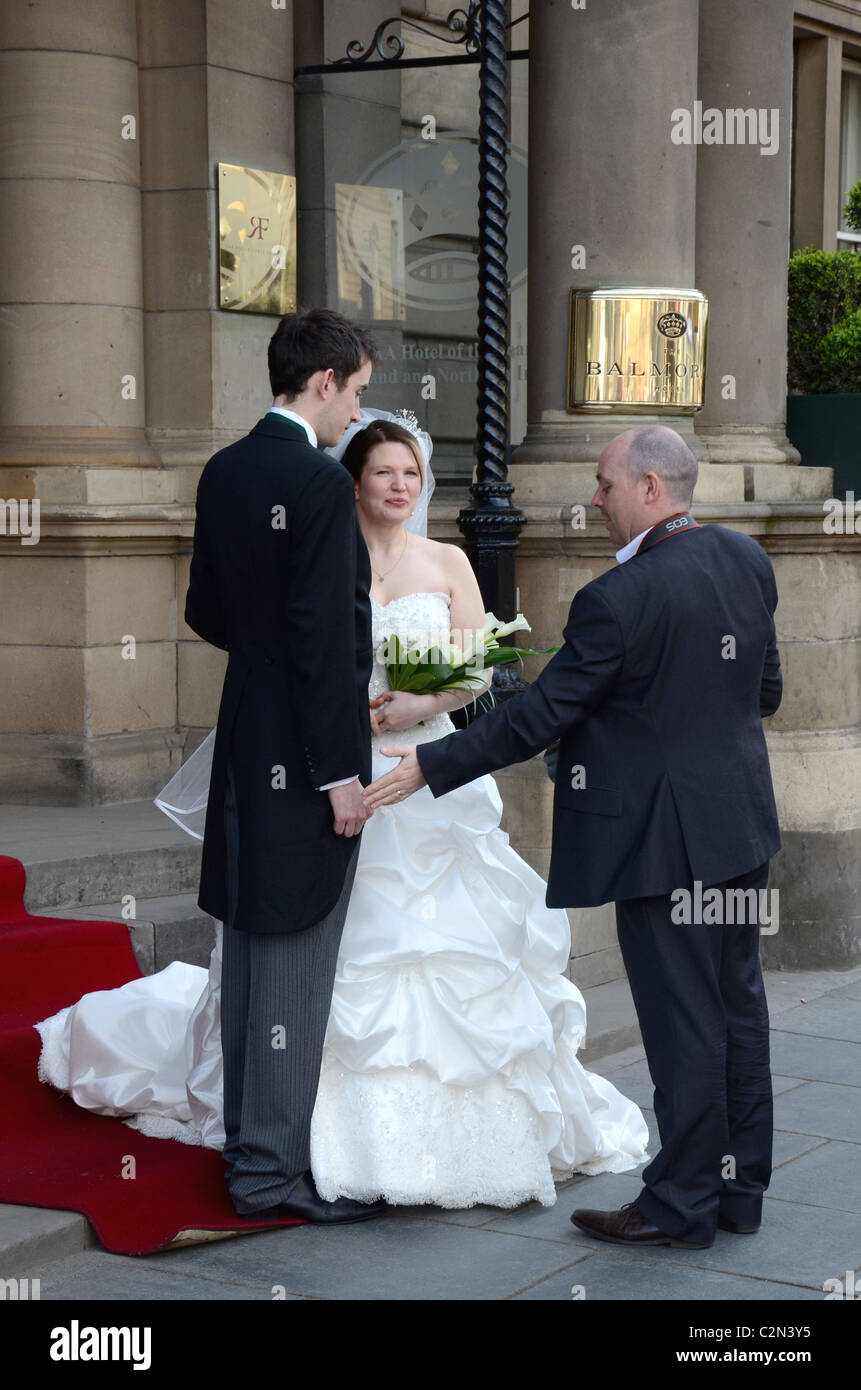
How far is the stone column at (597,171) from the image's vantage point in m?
7.71

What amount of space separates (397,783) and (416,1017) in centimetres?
69

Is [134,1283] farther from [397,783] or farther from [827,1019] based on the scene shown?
[827,1019]

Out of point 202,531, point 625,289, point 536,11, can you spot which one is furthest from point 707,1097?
point 536,11

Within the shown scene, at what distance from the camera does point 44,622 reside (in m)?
7.89

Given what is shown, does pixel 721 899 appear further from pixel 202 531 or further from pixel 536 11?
pixel 536 11

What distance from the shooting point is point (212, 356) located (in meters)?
8.24

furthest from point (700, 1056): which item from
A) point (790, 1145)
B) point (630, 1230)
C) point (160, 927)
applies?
point (160, 927)

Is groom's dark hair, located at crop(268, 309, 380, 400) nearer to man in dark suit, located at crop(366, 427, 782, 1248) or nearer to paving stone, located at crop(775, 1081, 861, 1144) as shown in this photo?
man in dark suit, located at crop(366, 427, 782, 1248)

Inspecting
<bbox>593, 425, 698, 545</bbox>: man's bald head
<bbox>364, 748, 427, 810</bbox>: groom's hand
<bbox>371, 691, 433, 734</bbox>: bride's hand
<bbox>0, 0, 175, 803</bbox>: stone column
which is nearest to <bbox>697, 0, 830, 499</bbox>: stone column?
<bbox>0, 0, 175, 803</bbox>: stone column

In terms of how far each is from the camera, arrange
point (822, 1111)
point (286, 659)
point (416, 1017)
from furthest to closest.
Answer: point (822, 1111) → point (416, 1017) → point (286, 659)

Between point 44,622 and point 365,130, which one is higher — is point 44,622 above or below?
below

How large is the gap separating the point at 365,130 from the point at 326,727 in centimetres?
528

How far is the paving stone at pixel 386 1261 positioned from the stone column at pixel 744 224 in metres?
5.16
